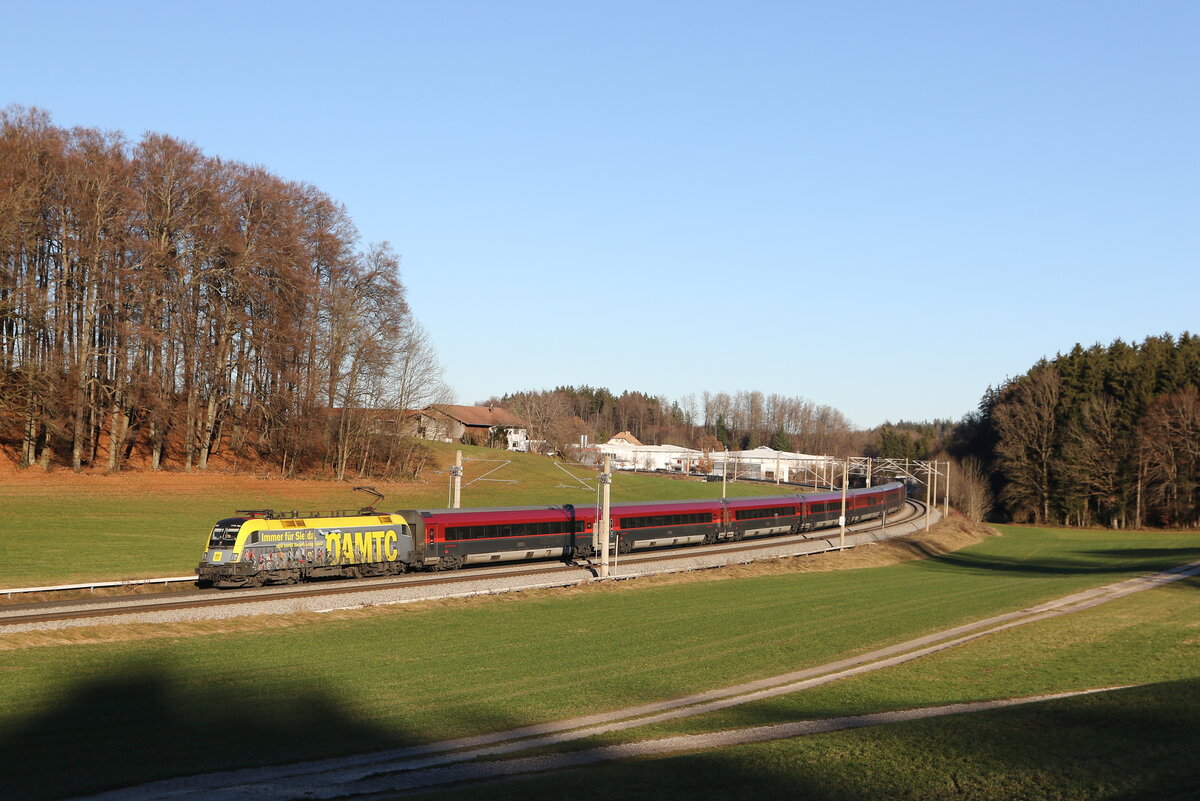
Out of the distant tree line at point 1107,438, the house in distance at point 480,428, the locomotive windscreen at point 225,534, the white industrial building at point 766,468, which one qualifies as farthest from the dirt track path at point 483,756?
the house in distance at point 480,428

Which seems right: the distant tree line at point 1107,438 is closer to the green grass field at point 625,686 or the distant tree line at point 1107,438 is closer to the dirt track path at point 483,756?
the green grass field at point 625,686

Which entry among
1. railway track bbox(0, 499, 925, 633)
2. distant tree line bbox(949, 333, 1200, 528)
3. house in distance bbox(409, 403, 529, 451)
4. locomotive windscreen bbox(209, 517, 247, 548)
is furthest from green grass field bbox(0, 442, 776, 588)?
house in distance bbox(409, 403, 529, 451)

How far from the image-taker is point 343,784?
15.5 meters

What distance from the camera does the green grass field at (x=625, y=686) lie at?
14.0 m

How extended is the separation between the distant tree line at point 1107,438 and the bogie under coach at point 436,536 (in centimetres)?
5650

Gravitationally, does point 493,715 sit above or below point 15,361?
below

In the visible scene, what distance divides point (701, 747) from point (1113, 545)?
82.0m

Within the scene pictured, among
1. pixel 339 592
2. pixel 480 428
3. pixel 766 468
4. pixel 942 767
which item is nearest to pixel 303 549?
pixel 339 592

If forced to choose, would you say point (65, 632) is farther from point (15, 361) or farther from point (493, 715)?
point (15, 361)

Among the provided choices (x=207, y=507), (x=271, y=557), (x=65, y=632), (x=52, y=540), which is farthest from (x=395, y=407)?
(x=65, y=632)

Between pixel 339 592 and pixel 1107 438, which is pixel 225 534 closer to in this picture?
pixel 339 592

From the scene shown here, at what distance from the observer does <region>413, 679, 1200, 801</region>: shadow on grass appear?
12.3m

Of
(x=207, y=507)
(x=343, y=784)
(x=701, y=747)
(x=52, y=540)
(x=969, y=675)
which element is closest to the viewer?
(x=343, y=784)

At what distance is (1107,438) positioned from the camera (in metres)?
106
